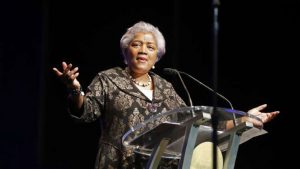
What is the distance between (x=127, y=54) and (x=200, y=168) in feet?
3.08

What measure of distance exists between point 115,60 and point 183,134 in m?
1.73

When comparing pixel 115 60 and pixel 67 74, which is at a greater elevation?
pixel 115 60

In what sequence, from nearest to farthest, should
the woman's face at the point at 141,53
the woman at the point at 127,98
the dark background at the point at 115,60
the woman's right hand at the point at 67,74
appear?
the woman's right hand at the point at 67,74 → the woman at the point at 127,98 → the woman's face at the point at 141,53 → the dark background at the point at 115,60

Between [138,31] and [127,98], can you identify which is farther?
[138,31]

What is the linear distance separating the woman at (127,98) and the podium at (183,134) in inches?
10.1

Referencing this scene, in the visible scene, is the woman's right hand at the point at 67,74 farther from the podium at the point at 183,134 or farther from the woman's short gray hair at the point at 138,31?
the woman's short gray hair at the point at 138,31

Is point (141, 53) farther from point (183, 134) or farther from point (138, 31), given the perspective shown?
point (183, 134)

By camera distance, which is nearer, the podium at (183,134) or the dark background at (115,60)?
the podium at (183,134)

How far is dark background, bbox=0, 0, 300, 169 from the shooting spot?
3.44 meters

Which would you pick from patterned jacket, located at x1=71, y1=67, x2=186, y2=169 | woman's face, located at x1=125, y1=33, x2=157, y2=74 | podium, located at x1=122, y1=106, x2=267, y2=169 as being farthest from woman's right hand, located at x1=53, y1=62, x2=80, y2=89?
woman's face, located at x1=125, y1=33, x2=157, y2=74

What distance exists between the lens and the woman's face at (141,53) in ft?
9.01

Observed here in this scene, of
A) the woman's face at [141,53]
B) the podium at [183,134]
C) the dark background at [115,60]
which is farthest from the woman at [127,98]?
the dark background at [115,60]

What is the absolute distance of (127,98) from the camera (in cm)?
259

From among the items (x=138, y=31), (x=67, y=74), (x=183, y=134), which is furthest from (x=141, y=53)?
(x=183, y=134)
